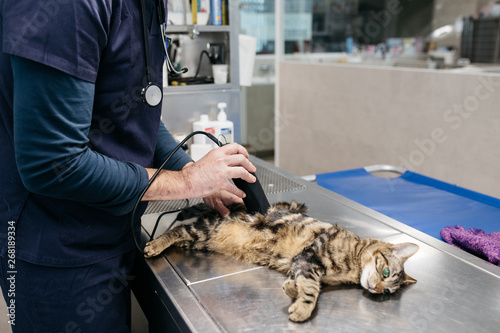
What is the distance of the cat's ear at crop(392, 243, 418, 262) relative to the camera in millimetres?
964

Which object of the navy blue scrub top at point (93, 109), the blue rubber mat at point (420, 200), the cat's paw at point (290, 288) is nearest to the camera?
the navy blue scrub top at point (93, 109)

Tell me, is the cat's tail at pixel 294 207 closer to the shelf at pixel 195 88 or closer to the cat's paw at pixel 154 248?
the cat's paw at pixel 154 248

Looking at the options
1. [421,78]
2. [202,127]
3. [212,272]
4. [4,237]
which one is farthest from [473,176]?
[4,237]

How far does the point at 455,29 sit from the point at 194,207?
460cm

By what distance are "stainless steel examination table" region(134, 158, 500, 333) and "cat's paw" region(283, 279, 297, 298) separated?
13 mm

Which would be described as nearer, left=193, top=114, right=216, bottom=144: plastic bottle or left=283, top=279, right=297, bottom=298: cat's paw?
left=283, top=279, right=297, bottom=298: cat's paw

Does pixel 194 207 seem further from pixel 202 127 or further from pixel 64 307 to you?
pixel 202 127

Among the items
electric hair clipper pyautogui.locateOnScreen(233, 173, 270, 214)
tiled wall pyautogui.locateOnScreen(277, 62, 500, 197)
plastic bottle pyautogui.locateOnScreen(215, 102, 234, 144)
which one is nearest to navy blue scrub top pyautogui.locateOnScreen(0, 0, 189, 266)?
electric hair clipper pyautogui.locateOnScreen(233, 173, 270, 214)

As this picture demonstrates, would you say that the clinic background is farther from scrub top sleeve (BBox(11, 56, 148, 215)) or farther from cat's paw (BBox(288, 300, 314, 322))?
cat's paw (BBox(288, 300, 314, 322))

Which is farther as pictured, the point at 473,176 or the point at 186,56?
the point at 473,176

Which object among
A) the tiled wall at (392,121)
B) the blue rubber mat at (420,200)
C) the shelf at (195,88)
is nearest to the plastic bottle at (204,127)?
the shelf at (195,88)

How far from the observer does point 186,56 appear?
2.13 m

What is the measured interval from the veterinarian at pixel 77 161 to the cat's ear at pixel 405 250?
38 centimetres

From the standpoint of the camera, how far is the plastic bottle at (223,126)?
1.95 m
